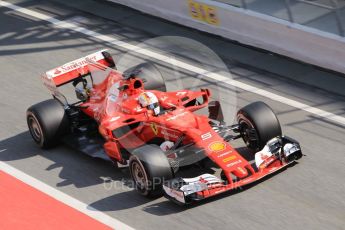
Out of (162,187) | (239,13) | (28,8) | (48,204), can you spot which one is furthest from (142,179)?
(28,8)

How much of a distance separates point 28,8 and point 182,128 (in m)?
8.82

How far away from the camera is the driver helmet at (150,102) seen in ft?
39.9

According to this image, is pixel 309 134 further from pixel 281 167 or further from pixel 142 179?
pixel 142 179

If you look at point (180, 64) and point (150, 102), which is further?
point (180, 64)

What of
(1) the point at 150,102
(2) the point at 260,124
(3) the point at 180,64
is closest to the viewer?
(2) the point at 260,124

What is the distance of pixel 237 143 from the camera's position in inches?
507

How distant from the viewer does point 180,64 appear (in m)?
16.4

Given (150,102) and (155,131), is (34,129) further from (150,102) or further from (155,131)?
(155,131)

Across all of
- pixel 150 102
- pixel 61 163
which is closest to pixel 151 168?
pixel 150 102

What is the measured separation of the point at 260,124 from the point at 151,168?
1905 mm

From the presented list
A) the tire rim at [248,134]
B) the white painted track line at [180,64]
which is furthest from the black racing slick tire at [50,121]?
the white painted track line at [180,64]

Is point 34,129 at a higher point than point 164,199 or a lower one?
higher

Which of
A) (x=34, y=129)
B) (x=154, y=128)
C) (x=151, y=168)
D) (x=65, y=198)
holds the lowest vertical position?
(x=65, y=198)

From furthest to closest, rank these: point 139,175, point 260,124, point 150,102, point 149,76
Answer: point 149,76
point 150,102
point 260,124
point 139,175
